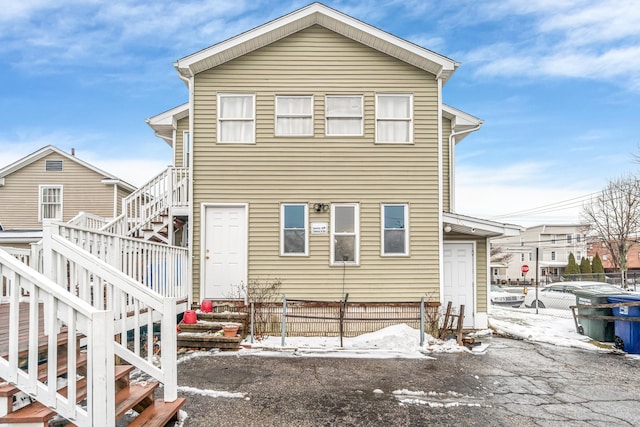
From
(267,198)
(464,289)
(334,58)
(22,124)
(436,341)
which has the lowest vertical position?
(436,341)

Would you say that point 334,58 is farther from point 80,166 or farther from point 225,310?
point 80,166

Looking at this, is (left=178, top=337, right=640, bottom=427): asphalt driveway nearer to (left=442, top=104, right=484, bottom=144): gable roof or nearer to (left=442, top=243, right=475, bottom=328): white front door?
(left=442, top=243, right=475, bottom=328): white front door

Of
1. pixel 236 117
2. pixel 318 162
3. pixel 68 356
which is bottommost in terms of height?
pixel 68 356

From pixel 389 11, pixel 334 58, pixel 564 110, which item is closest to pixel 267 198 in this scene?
pixel 334 58

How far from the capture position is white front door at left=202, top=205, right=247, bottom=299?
31.0 feet

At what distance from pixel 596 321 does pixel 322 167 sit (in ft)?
23.3

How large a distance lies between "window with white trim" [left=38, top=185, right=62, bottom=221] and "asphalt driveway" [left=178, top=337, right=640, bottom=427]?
1534 centimetres

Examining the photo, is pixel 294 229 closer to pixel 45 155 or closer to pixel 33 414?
pixel 33 414

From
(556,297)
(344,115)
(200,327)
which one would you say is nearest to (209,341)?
(200,327)

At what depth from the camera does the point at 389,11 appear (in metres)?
15.6

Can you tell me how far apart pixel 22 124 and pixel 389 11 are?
2495 cm

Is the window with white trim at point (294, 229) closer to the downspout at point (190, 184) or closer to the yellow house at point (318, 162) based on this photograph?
the yellow house at point (318, 162)

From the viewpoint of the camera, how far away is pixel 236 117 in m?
9.75

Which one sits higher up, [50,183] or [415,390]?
[50,183]
